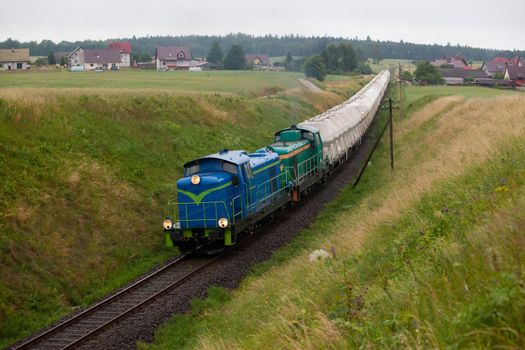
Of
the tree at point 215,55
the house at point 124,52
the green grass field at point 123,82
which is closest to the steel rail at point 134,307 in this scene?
the green grass field at point 123,82

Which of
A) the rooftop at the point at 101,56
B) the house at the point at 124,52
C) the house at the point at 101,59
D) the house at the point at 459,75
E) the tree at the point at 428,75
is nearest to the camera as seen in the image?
the tree at the point at 428,75

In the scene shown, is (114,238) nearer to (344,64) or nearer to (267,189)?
(267,189)

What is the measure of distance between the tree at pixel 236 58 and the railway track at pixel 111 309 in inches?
4996

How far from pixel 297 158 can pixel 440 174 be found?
10.8 metres

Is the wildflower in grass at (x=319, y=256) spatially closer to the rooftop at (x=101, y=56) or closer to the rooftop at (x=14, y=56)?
the rooftop at (x=14, y=56)

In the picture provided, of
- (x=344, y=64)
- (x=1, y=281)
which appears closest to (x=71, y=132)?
(x=1, y=281)

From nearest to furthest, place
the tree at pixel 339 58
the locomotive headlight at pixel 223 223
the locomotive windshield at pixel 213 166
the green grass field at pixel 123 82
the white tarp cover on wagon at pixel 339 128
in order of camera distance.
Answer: the locomotive headlight at pixel 223 223, the locomotive windshield at pixel 213 166, the white tarp cover on wagon at pixel 339 128, the green grass field at pixel 123 82, the tree at pixel 339 58

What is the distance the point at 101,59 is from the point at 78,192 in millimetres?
112281

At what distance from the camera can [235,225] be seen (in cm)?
2062

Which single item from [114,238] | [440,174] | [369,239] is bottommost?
[114,238]

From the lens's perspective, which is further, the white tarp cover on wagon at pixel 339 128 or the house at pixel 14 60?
the house at pixel 14 60

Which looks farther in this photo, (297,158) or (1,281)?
(297,158)

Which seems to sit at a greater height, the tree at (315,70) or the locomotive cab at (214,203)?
the tree at (315,70)

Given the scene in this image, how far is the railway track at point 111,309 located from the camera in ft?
47.6
